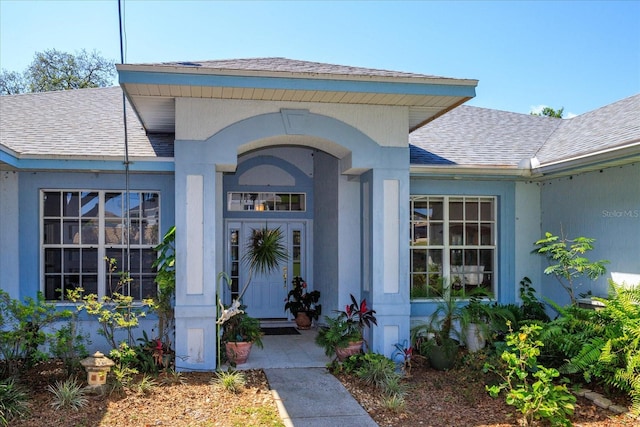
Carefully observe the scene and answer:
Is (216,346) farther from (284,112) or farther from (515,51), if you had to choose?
(515,51)

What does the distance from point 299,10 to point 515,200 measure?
5.79 metres

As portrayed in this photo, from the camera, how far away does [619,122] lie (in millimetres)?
9031

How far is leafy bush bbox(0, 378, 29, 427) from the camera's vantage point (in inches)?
229

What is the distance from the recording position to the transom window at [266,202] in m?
11.7

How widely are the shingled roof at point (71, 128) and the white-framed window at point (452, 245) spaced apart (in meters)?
4.62

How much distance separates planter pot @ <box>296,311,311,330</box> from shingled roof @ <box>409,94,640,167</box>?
3937 mm

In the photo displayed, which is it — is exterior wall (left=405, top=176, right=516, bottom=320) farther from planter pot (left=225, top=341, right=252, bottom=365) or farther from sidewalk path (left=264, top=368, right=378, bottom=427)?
planter pot (left=225, top=341, right=252, bottom=365)

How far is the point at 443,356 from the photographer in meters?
7.81

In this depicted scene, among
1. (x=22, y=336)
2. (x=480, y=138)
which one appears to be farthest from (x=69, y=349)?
(x=480, y=138)

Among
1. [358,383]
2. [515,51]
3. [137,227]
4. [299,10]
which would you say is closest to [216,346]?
[358,383]

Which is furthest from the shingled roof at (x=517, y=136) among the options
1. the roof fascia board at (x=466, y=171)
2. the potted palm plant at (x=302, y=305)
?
the potted palm plant at (x=302, y=305)

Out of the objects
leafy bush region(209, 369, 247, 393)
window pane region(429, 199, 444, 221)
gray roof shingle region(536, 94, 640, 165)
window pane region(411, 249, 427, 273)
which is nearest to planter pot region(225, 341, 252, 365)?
leafy bush region(209, 369, 247, 393)

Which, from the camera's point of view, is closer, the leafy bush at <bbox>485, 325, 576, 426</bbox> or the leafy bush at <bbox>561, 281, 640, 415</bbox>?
the leafy bush at <bbox>485, 325, 576, 426</bbox>

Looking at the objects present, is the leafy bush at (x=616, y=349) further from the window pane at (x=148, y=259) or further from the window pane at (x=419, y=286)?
the window pane at (x=148, y=259)
